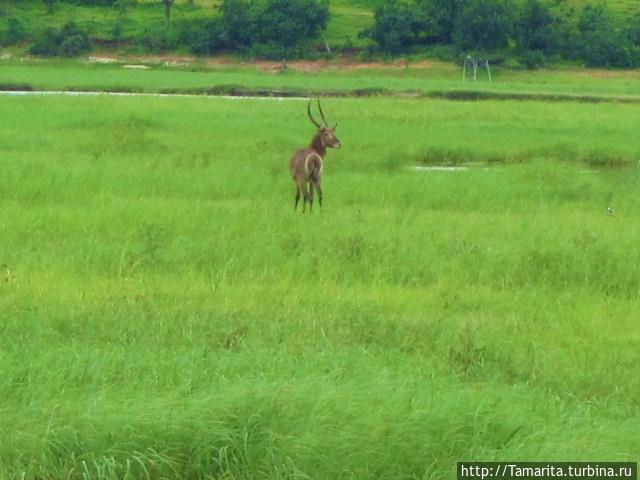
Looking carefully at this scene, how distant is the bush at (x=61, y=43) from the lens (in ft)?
154

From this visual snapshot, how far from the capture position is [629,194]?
13688 mm

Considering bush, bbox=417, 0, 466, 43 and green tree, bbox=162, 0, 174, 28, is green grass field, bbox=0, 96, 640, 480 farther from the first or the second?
green tree, bbox=162, 0, 174, 28

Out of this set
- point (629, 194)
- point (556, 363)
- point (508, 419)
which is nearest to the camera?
point (508, 419)

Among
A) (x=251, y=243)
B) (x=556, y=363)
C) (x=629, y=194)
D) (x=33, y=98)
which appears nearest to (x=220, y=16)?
(x=33, y=98)

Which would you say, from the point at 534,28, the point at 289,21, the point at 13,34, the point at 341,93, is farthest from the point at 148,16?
the point at 341,93

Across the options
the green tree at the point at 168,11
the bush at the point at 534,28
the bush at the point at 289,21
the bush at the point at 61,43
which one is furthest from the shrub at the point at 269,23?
the bush at the point at 534,28

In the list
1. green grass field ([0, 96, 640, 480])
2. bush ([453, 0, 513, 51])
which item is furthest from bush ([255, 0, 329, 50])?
green grass field ([0, 96, 640, 480])

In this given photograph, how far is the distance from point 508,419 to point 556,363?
1344mm

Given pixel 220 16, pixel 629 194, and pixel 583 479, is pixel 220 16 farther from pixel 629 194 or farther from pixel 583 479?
pixel 583 479

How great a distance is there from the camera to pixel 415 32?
1858 inches

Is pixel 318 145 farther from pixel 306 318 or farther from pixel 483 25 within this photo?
→ pixel 483 25

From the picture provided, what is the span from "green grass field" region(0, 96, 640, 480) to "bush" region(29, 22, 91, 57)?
3184cm

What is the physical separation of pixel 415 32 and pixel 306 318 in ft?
135

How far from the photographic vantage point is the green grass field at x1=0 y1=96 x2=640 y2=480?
513 centimetres
